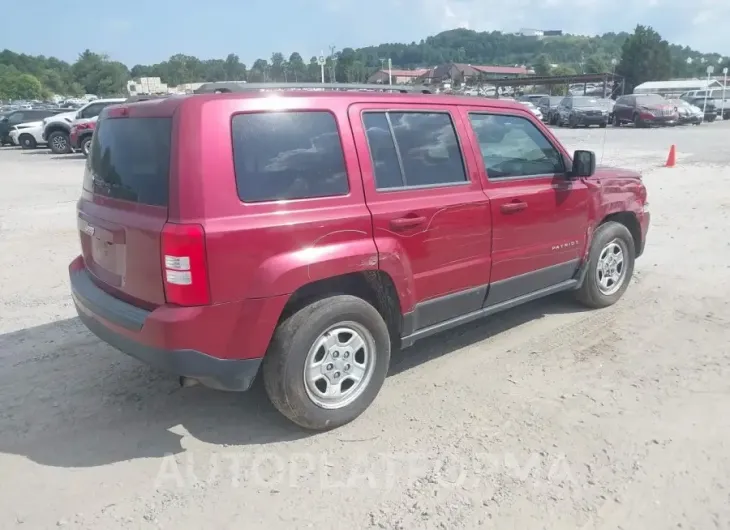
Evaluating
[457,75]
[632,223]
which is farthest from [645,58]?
[632,223]

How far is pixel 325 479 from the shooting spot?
3135 mm

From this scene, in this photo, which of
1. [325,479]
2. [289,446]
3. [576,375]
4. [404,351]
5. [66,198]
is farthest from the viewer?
[66,198]

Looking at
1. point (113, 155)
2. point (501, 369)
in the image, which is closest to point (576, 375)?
point (501, 369)

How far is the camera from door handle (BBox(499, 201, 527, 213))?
4.30 meters

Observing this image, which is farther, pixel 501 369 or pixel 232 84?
pixel 501 369

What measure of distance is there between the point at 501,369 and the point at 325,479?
5.54 ft

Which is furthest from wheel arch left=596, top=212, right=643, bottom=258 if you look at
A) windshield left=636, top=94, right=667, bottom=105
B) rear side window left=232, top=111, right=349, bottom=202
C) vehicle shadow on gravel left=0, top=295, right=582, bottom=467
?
windshield left=636, top=94, right=667, bottom=105

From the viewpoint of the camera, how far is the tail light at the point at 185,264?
2959 mm

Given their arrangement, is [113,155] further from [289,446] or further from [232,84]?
[289,446]

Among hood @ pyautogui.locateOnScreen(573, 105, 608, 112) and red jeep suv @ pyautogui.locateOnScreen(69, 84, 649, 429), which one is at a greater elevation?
hood @ pyautogui.locateOnScreen(573, 105, 608, 112)

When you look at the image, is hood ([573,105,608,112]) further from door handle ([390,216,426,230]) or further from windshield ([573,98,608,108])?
door handle ([390,216,426,230])

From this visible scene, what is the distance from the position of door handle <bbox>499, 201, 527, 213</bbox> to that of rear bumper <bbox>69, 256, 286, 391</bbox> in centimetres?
184

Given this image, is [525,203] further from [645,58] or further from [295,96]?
[645,58]

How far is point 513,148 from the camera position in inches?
179
